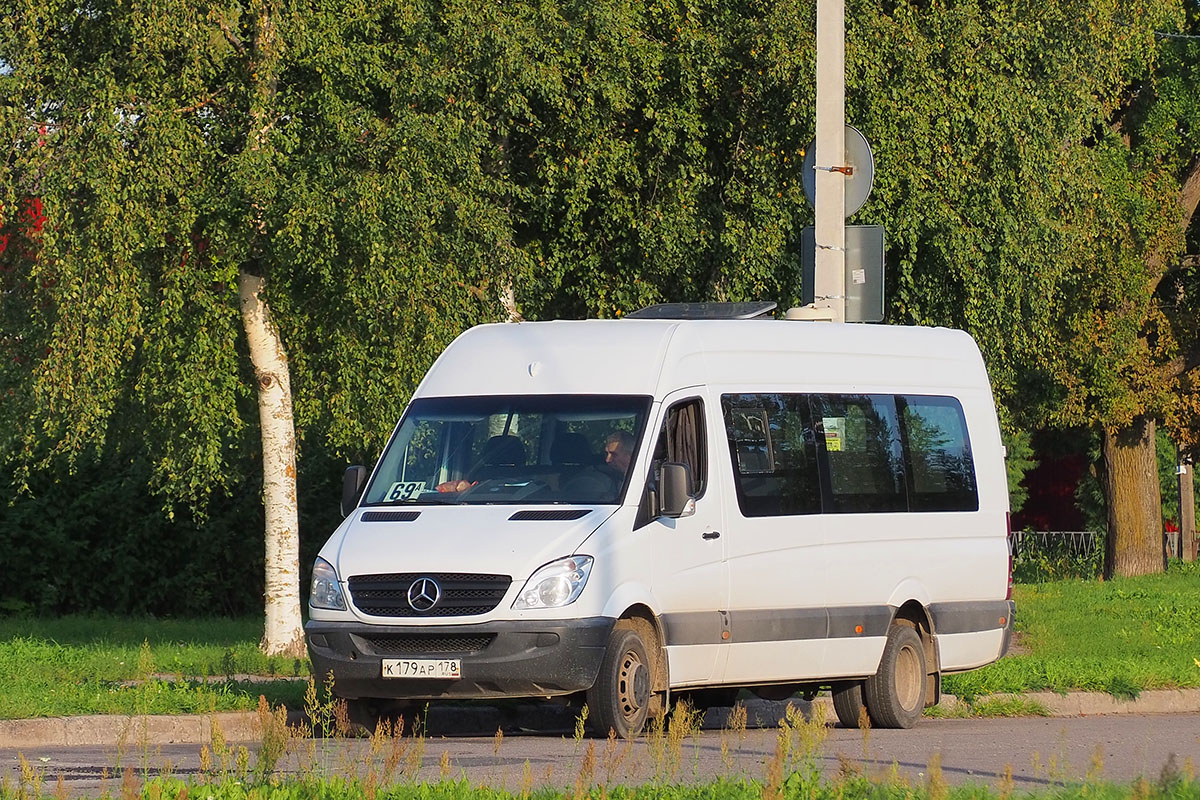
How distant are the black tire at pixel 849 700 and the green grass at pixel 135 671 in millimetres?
3595

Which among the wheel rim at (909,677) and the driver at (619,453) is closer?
the driver at (619,453)

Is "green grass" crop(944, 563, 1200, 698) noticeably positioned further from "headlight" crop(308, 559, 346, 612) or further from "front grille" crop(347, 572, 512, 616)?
"headlight" crop(308, 559, 346, 612)

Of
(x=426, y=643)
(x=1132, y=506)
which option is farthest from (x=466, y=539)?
(x=1132, y=506)

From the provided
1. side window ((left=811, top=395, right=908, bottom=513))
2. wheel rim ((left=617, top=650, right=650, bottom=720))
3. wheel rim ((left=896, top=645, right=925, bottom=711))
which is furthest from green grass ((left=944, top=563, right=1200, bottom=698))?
wheel rim ((left=617, top=650, right=650, bottom=720))

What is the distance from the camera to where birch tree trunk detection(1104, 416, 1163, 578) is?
3200 centimetres

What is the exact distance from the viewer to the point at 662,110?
17.8m

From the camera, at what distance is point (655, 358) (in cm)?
1155

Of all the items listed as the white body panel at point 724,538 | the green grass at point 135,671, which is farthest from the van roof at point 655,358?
the green grass at point 135,671

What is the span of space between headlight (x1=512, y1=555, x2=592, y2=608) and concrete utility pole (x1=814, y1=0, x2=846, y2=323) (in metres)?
4.72

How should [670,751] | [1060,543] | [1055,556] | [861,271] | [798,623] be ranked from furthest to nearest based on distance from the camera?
1. [1060,543]
2. [1055,556]
3. [861,271]
4. [798,623]
5. [670,751]

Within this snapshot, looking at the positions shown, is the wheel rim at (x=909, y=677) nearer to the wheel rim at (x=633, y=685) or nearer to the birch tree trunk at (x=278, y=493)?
the wheel rim at (x=633, y=685)

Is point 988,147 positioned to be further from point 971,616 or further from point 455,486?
point 455,486

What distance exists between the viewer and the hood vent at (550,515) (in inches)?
422

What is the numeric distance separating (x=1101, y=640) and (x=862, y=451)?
7156 mm
